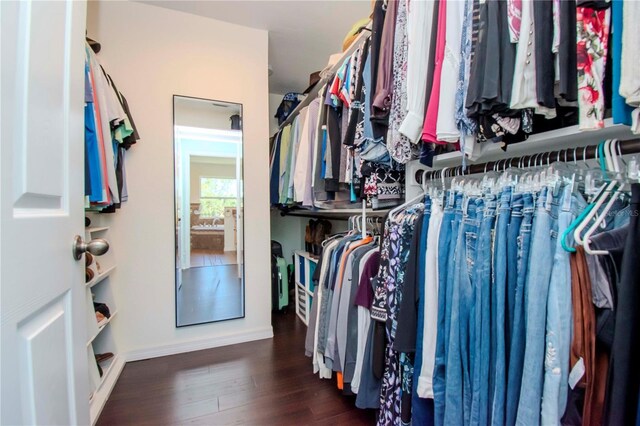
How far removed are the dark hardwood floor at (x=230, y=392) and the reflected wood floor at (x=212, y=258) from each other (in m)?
0.66

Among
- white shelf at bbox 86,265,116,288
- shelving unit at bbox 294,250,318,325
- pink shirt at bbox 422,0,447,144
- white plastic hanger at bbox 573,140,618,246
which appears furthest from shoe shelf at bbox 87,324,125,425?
white plastic hanger at bbox 573,140,618,246

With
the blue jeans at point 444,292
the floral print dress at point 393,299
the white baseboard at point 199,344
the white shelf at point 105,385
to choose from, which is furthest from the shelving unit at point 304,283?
the blue jeans at point 444,292

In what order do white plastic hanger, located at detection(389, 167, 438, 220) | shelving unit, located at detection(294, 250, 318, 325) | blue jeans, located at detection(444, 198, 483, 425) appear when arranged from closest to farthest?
blue jeans, located at detection(444, 198, 483, 425) → white plastic hanger, located at detection(389, 167, 438, 220) → shelving unit, located at detection(294, 250, 318, 325)

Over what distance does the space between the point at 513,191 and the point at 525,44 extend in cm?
36

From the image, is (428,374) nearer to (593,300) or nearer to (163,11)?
A: (593,300)

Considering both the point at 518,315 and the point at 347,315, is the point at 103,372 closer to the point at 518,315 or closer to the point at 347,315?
the point at 347,315

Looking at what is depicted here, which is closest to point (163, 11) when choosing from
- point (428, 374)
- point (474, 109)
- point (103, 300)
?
point (103, 300)

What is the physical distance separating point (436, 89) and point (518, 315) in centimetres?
66

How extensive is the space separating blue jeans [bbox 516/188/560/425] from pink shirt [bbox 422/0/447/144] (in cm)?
36

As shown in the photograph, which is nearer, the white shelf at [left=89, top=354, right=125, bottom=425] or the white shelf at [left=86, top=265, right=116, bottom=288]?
the white shelf at [left=89, top=354, right=125, bottom=425]

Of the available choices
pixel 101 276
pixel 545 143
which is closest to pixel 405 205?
pixel 545 143

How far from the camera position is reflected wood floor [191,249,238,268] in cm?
225

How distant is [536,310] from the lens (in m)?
0.64

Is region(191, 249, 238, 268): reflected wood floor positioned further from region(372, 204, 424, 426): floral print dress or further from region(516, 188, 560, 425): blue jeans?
region(516, 188, 560, 425): blue jeans
